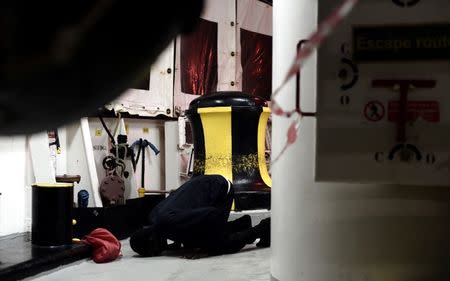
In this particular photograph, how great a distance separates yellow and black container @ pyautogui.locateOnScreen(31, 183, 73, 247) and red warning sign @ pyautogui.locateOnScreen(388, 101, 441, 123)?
2099mm

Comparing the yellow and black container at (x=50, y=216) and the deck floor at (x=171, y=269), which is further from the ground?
the yellow and black container at (x=50, y=216)

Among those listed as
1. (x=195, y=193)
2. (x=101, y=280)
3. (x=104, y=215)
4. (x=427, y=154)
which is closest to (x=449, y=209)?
(x=427, y=154)

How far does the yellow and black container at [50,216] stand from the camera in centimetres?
295

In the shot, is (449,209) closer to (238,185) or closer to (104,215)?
(104,215)

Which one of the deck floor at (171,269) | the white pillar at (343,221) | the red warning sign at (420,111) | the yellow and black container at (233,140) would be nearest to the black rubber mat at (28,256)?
the deck floor at (171,269)

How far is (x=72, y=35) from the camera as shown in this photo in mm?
458

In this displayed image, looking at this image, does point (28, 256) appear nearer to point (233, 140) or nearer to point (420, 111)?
point (420, 111)

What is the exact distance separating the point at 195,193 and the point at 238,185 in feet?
3.68

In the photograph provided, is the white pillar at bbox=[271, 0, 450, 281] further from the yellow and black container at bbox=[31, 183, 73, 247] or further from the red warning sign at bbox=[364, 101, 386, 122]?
the yellow and black container at bbox=[31, 183, 73, 247]

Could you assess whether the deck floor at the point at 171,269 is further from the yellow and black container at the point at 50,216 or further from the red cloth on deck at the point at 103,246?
the yellow and black container at the point at 50,216

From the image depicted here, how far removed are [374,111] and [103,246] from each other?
202 centimetres

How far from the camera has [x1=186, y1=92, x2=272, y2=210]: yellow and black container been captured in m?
4.43

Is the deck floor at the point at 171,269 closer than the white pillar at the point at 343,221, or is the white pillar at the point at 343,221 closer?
the white pillar at the point at 343,221

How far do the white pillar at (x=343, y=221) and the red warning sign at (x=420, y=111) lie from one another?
0.26 meters
